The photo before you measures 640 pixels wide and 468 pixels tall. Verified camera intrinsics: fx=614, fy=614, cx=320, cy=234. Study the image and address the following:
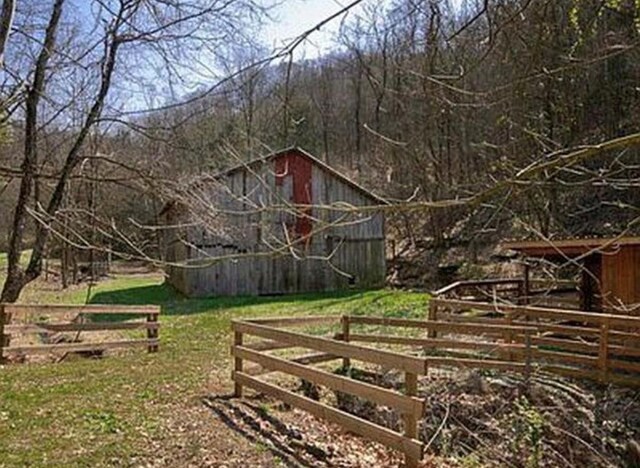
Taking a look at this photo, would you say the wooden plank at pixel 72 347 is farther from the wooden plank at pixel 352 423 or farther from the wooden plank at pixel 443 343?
the wooden plank at pixel 352 423

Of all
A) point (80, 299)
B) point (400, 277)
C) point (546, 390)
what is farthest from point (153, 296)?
point (546, 390)

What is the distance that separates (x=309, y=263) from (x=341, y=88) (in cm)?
990

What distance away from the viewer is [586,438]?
316 inches

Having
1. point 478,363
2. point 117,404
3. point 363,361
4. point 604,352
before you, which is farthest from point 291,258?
point 363,361

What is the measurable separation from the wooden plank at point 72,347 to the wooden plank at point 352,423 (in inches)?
177

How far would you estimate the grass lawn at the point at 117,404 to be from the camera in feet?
19.3

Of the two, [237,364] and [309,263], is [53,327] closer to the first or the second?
[237,364]

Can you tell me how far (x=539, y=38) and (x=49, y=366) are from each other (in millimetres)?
9187

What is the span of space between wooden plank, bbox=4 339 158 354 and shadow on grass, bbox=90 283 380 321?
21.9 ft

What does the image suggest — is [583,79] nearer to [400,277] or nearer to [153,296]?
[400,277]

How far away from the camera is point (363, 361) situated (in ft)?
20.9

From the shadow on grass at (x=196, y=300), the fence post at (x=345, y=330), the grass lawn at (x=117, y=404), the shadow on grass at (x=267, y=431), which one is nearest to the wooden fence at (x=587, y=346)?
the fence post at (x=345, y=330)

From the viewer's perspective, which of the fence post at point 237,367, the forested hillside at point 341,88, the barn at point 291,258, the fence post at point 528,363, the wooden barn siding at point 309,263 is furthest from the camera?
the wooden barn siding at point 309,263

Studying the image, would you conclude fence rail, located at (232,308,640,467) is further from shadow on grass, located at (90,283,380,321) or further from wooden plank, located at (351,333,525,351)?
shadow on grass, located at (90,283,380,321)
